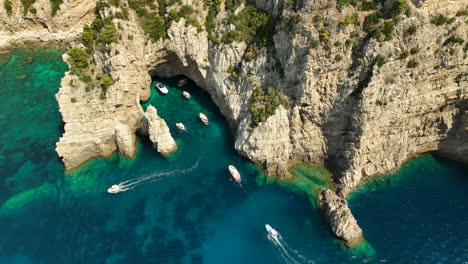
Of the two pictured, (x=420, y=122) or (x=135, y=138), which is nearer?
(x=420, y=122)

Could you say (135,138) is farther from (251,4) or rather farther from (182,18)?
(251,4)

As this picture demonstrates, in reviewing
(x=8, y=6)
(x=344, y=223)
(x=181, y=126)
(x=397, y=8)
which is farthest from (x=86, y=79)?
(x=397, y=8)

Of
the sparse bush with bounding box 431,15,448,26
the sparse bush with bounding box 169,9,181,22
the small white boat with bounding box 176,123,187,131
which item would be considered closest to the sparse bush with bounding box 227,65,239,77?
the sparse bush with bounding box 169,9,181,22

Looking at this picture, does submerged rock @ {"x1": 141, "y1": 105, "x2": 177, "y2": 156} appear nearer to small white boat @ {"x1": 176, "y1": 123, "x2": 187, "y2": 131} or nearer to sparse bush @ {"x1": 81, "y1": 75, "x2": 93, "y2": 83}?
small white boat @ {"x1": 176, "y1": 123, "x2": 187, "y2": 131}

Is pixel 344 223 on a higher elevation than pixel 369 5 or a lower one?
lower

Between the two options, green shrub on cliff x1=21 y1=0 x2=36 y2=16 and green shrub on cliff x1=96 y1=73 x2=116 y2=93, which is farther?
green shrub on cliff x1=21 y1=0 x2=36 y2=16

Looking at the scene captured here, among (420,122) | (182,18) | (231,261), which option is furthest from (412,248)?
(182,18)

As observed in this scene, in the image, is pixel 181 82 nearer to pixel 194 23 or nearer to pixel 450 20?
pixel 194 23
